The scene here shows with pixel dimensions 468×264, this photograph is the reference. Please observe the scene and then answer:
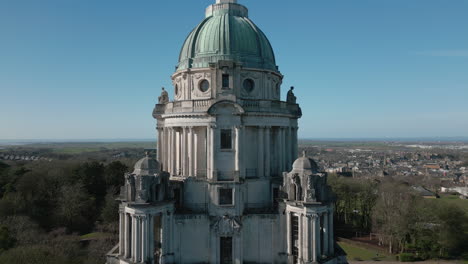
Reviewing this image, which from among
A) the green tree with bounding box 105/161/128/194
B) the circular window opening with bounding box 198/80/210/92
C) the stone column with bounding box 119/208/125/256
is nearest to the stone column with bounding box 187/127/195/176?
the circular window opening with bounding box 198/80/210/92

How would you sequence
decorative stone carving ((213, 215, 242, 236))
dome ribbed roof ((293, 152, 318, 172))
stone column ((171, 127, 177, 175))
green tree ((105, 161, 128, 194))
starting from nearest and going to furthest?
dome ribbed roof ((293, 152, 318, 172))
decorative stone carving ((213, 215, 242, 236))
stone column ((171, 127, 177, 175))
green tree ((105, 161, 128, 194))

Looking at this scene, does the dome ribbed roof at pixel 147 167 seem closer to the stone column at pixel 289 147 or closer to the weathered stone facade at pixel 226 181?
the weathered stone facade at pixel 226 181

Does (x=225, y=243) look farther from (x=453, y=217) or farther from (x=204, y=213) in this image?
(x=453, y=217)

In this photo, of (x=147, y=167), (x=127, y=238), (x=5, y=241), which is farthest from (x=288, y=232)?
(x=5, y=241)

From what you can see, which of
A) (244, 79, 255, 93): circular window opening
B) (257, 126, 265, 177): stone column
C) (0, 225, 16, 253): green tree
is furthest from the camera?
(0, 225, 16, 253): green tree

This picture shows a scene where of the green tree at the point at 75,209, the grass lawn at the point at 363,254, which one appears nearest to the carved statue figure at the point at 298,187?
the grass lawn at the point at 363,254

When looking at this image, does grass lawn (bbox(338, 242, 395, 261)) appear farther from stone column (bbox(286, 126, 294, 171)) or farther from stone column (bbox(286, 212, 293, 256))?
stone column (bbox(286, 212, 293, 256))

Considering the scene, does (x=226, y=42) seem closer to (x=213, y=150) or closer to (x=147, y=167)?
(x=213, y=150)
